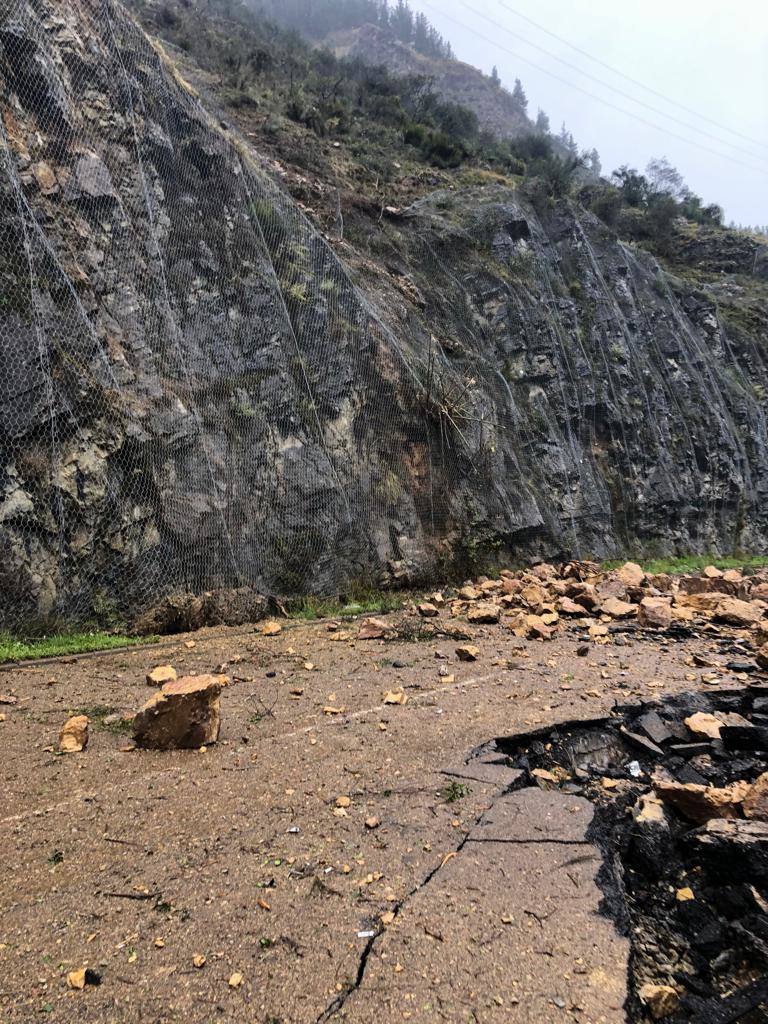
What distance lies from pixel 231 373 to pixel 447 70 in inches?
3384

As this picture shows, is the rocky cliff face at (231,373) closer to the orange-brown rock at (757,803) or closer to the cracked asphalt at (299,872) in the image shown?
the cracked asphalt at (299,872)

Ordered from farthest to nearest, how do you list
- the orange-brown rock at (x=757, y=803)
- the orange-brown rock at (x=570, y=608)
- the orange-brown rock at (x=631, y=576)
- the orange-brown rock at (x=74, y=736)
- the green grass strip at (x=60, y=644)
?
the orange-brown rock at (x=631, y=576), the orange-brown rock at (x=570, y=608), the green grass strip at (x=60, y=644), the orange-brown rock at (x=74, y=736), the orange-brown rock at (x=757, y=803)

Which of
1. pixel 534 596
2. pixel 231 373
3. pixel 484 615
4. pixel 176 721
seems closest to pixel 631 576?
pixel 534 596

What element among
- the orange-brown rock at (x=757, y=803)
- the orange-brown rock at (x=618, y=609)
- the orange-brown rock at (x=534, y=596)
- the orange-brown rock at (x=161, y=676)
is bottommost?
the orange-brown rock at (x=618, y=609)

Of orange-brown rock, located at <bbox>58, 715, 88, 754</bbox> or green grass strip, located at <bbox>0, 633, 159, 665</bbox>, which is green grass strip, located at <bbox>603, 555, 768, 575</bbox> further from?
orange-brown rock, located at <bbox>58, 715, 88, 754</bbox>

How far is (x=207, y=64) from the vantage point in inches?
593

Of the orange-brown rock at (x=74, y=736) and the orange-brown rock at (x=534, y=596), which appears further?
the orange-brown rock at (x=534, y=596)

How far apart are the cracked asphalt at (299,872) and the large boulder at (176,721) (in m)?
0.11

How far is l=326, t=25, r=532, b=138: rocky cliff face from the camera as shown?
7081 centimetres

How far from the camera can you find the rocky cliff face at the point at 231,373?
598 centimetres

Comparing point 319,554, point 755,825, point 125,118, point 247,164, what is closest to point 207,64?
point 247,164

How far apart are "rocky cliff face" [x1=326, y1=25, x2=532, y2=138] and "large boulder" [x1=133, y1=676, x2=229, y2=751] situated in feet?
260

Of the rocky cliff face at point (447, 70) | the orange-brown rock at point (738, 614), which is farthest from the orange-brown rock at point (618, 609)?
the rocky cliff face at point (447, 70)

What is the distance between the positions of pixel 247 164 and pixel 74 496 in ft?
21.8
